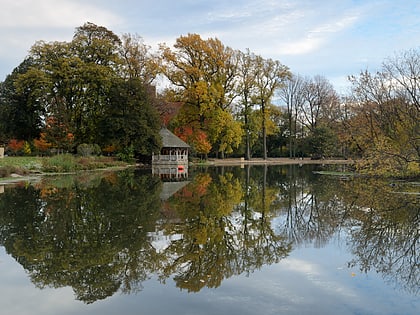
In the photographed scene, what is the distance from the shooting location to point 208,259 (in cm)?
688

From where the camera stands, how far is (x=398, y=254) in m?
7.26

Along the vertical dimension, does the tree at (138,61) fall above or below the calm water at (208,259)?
above

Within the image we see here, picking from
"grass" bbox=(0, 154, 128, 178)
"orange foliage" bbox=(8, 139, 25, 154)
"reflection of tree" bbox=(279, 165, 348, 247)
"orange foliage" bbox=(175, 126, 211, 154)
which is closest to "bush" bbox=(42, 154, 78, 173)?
"grass" bbox=(0, 154, 128, 178)

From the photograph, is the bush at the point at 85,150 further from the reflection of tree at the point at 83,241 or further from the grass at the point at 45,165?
the reflection of tree at the point at 83,241

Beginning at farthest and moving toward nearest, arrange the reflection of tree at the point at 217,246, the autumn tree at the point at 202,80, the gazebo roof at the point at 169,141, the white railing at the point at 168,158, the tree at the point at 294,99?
the tree at the point at 294,99 < the autumn tree at the point at 202,80 < the white railing at the point at 168,158 < the gazebo roof at the point at 169,141 < the reflection of tree at the point at 217,246

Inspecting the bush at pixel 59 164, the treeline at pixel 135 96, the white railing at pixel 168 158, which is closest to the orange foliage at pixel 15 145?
the treeline at pixel 135 96

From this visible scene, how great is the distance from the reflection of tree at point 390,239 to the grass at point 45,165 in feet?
69.0

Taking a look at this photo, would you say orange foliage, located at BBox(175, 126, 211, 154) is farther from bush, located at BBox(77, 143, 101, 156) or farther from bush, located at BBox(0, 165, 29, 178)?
bush, located at BBox(0, 165, 29, 178)

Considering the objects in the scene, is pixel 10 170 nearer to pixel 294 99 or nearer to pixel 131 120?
pixel 131 120

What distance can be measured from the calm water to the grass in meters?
13.4

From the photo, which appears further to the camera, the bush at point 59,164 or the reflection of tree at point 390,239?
the bush at point 59,164

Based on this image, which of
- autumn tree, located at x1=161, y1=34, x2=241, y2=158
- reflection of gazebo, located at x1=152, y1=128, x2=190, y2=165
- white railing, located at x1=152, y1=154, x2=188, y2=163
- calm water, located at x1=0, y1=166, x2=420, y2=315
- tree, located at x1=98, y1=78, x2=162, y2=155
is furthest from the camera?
autumn tree, located at x1=161, y1=34, x2=241, y2=158

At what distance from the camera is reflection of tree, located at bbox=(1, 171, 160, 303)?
19.4 feet

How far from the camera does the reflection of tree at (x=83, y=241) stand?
5.91 metres
